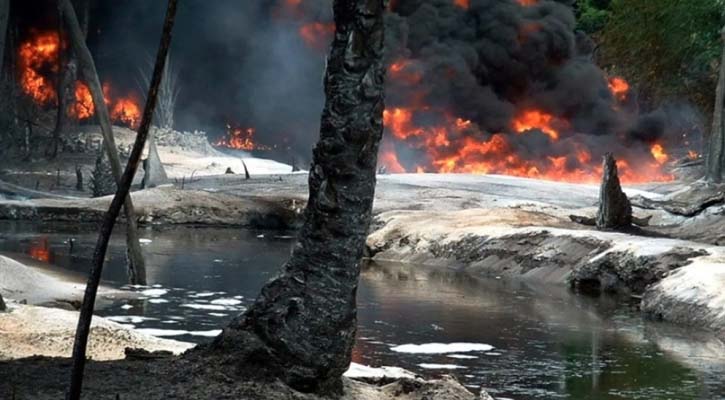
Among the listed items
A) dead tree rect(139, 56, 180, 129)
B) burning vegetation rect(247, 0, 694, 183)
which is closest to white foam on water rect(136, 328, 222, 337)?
burning vegetation rect(247, 0, 694, 183)

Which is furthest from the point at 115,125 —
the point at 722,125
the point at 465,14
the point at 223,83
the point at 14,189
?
the point at 722,125

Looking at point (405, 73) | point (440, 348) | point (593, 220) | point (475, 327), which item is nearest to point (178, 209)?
point (593, 220)

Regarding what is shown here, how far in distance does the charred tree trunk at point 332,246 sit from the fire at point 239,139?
55446mm

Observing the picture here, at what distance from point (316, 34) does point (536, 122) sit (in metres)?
12.9

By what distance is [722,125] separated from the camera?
98.6 feet

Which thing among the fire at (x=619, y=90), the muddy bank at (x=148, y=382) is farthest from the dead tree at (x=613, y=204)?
the fire at (x=619, y=90)

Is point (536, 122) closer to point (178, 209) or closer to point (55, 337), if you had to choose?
point (178, 209)

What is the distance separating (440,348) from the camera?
1259 centimetres

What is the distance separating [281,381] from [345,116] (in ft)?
5.59

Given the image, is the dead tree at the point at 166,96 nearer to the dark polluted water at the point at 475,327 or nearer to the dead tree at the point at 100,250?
the dark polluted water at the point at 475,327

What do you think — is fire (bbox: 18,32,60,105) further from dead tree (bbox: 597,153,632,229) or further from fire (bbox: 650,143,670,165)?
dead tree (bbox: 597,153,632,229)

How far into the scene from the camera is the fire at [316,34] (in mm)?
60531

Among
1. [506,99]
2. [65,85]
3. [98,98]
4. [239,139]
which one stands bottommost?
[98,98]

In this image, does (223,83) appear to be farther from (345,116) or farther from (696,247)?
(345,116)
